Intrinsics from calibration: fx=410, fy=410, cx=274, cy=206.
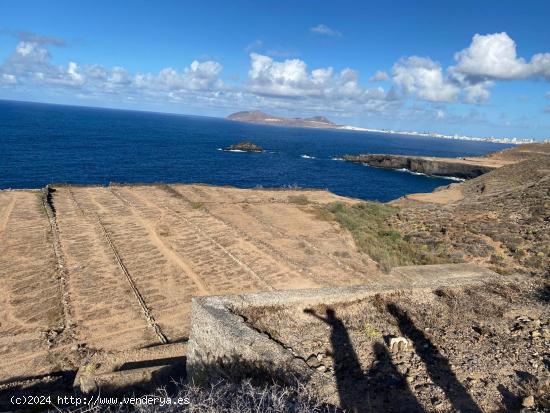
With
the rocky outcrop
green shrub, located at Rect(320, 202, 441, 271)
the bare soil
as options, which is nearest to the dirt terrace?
green shrub, located at Rect(320, 202, 441, 271)

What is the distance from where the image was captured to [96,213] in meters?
24.4

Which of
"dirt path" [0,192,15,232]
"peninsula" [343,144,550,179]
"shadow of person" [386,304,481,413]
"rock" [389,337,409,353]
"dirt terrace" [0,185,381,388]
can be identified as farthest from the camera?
"peninsula" [343,144,550,179]

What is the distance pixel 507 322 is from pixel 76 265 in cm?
1482

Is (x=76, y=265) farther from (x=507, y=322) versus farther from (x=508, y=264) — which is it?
(x=508, y=264)

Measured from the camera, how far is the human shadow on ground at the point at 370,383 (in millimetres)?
5613

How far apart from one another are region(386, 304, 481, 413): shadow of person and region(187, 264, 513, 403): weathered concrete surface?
1.03 metres

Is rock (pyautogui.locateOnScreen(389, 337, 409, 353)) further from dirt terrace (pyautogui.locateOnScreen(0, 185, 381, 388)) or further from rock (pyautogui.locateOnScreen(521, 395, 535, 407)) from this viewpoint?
dirt terrace (pyautogui.locateOnScreen(0, 185, 381, 388))

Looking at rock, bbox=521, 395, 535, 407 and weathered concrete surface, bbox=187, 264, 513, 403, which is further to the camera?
weathered concrete surface, bbox=187, 264, 513, 403

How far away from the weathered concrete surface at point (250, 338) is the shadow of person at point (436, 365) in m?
1.03

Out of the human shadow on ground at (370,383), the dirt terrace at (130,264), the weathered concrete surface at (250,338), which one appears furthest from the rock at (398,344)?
the dirt terrace at (130,264)

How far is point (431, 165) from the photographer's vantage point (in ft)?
253

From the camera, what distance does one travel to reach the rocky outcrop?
7031cm

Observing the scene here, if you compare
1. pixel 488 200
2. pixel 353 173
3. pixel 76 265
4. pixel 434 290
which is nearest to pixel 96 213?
pixel 76 265

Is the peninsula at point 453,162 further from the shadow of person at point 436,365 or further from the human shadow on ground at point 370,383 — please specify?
the human shadow on ground at point 370,383
